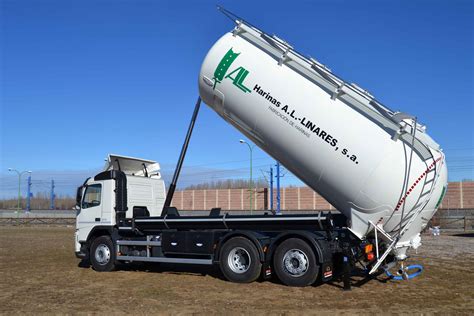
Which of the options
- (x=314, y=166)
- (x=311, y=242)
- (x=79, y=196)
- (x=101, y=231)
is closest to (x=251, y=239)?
(x=311, y=242)

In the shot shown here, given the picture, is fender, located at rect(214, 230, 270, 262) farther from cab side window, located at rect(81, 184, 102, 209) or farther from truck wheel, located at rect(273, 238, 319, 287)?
cab side window, located at rect(81, 184, 102, 209)

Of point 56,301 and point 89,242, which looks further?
point 89,242

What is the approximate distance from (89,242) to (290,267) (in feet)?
20.0

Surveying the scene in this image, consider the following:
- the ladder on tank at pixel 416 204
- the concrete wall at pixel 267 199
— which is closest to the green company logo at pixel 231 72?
the ladder on tank at pixel 416 204

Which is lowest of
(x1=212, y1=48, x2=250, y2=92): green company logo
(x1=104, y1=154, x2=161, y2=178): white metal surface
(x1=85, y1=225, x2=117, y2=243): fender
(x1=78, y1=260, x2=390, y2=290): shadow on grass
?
(x1=78, y1=260, x2=390, y2=290): shadow on grass

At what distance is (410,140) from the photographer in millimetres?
9000

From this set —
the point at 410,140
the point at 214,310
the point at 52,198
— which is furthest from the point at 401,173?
the point at 52,198

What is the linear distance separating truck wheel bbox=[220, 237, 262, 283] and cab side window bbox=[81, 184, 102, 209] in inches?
172

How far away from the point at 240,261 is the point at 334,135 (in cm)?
345

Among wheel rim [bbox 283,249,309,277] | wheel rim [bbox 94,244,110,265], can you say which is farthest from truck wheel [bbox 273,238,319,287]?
wheel rim [bbox 94,244,110,265]

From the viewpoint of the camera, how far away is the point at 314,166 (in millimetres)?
9516

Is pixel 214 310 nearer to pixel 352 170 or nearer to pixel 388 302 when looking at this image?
pixel 388 302

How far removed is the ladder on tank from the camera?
350 inches

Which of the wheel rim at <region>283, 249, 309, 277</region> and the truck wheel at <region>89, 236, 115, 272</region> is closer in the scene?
the wheel rim at <region>283, 249, 309, 277</region>
